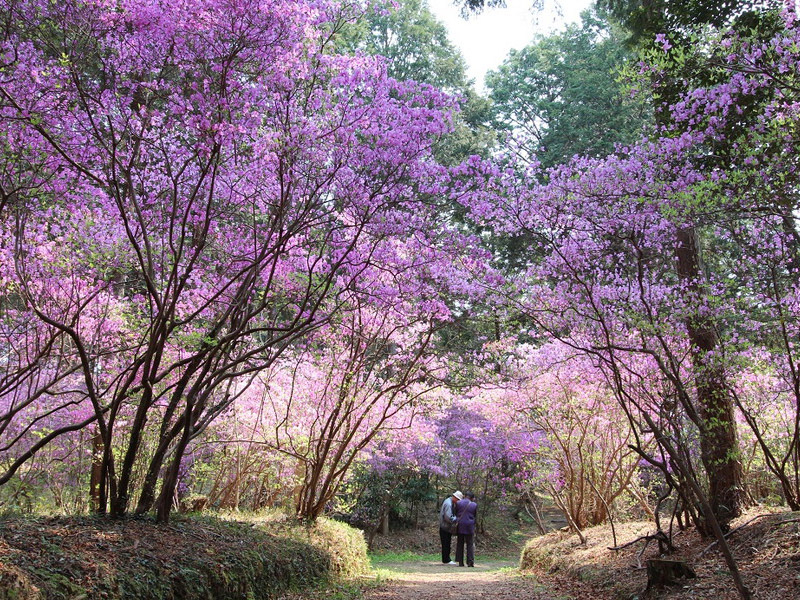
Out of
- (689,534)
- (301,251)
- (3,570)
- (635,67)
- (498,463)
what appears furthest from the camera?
(498,463)

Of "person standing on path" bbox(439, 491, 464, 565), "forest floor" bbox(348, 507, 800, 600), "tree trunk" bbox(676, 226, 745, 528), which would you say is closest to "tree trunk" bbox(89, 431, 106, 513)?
"forest floor" bbox(348, 507, 800, 600)

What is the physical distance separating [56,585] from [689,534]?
6531 millimetres

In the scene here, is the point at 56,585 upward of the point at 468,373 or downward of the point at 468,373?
downward

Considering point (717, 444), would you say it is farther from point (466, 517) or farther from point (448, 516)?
point (448, 516)

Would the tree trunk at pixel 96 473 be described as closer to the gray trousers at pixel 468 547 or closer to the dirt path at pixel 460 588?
the dirt path at pixel 460 588

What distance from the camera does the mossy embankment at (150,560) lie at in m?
3.59

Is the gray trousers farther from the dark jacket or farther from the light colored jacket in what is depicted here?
the light colored jacket

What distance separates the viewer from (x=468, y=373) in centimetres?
1219

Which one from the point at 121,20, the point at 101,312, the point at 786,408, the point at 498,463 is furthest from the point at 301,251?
the point at 498,463

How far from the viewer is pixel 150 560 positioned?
4.50 meters

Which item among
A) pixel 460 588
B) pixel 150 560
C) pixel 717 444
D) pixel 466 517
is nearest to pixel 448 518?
pixel 466 517

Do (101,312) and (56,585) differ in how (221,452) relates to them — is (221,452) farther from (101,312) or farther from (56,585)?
(56,585)

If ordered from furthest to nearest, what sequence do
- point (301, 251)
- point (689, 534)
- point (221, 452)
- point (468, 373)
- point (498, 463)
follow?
1. point (498, 463)
2. point (468, 373)
3. point (221, 452)
4. point (301, 251)
5. point (689, 534)

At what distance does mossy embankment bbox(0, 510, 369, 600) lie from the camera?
11.8 feet
